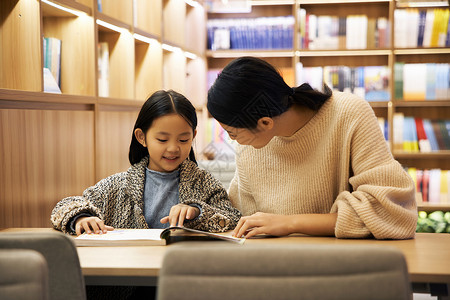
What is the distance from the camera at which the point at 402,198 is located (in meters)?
1.53

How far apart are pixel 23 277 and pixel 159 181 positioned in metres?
1.10

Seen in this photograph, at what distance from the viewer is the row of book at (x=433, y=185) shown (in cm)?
475

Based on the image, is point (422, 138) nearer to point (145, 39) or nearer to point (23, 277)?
point (145, 39)

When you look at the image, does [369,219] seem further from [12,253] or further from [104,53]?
[104,53]

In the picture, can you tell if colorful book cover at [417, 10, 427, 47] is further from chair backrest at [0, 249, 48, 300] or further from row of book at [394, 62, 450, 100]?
chair backrest at [0, 249, 48, 300]

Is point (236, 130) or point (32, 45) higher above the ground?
point (32, 45)

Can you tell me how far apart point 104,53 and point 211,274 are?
7.79ft

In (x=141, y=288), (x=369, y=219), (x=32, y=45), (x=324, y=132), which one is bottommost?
(x=141, y=288)

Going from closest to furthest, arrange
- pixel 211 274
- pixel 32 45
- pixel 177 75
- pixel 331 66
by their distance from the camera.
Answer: pixel 211 274 < pixel 32 45 < pixel 177 75 < pixel 331 66

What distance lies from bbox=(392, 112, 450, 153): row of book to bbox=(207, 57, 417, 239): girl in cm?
320

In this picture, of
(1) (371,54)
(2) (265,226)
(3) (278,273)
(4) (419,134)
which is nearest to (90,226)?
(2) (265,226)

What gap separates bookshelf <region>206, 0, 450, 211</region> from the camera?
4773 mm

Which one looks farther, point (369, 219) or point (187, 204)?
point (187, 204)

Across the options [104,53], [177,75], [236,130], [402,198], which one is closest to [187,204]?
[236,130]
